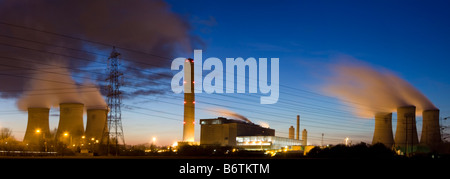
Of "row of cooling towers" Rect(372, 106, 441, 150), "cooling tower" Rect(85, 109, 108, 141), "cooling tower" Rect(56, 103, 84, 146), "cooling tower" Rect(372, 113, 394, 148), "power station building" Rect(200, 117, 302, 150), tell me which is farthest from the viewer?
"power station building" Rect(200, 117, 302, 150)

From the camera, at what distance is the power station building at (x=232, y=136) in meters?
90.4

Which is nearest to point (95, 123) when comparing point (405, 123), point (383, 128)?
point (383, 128)

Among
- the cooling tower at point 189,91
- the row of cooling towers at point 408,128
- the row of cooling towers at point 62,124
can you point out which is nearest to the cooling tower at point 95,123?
the row of cooling towers at point 62,124

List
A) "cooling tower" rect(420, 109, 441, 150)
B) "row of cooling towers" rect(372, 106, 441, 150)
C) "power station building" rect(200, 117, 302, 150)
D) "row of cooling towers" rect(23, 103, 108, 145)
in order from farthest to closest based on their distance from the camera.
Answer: "power station building" rect(200, 117, 302, 150) < "row of cooling towers" rect(23, 103, 108, 145) < "row of cooling towers" rect(372, 106, 441, 150) < "cooling tower" rect(420, 109, 441, 150)

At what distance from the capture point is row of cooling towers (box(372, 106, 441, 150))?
64.3 m

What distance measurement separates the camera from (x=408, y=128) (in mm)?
65812

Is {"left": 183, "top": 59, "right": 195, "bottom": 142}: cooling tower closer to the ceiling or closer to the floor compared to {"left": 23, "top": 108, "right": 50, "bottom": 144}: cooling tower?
closer to the ceiling

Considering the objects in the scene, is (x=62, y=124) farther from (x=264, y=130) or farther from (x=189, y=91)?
(x=264, y=130)

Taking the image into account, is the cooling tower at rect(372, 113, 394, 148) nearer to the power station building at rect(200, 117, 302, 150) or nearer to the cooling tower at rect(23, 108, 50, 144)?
the power station building at rect(200, 117, 302, 150)

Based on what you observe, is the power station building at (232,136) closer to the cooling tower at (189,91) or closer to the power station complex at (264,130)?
the power station complex at (264,130)

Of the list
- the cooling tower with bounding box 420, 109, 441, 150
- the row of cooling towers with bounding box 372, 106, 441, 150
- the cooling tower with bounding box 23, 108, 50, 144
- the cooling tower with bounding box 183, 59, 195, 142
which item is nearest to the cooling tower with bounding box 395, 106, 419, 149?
the row of cooling towers with bounding box 372, 106, 441, 150

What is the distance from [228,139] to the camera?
8994 centimetres
